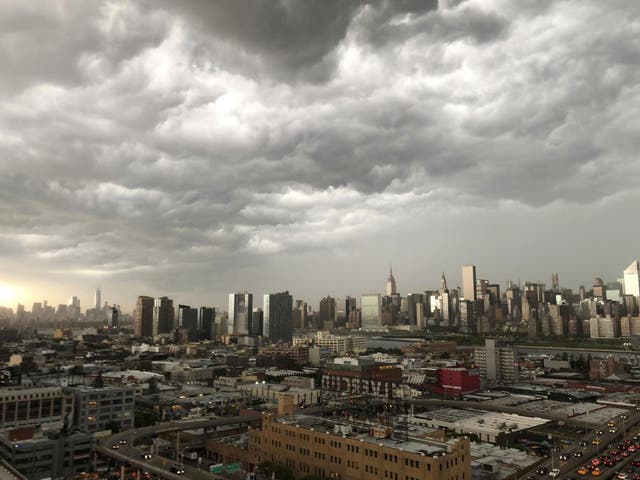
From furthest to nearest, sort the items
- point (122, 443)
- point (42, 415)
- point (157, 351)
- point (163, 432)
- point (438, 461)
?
1. point (157, 351)
2. point (42, 415)
3. point (163, 432)
4. point (122, 443)
5. point (438, 461)

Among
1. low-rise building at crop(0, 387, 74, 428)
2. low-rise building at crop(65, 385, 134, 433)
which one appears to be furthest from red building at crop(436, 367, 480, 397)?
low-rise building at crop(0, 387, 74, 428)

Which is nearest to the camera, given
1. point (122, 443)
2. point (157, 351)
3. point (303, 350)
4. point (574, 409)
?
point (122, 443)

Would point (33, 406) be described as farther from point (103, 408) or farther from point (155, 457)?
point (155, 457)

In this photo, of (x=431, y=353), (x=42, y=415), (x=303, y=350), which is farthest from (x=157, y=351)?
(x=42, y=415)

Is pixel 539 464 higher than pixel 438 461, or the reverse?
pixel 438 461

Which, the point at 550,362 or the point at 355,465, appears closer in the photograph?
the point at 355,465

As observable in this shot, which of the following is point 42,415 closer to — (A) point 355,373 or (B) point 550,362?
(A) point 355,373

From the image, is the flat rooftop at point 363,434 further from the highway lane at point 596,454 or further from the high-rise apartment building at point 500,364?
the high-rise apartment building at point 500,364

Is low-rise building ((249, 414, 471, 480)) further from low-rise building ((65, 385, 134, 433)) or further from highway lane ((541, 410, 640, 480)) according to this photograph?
low-rise building ((65, 385, 134, 433))

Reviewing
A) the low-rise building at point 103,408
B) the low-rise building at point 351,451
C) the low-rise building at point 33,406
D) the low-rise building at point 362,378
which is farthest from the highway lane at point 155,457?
the low-rise building at point 362,378
